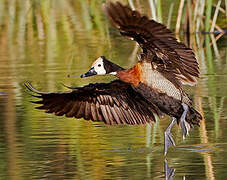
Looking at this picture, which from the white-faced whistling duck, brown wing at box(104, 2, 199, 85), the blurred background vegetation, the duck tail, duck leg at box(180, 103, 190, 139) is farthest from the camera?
the duck tail

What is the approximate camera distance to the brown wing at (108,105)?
8.62 m

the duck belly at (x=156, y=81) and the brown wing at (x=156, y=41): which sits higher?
the brown wing at (x=156, y=41)

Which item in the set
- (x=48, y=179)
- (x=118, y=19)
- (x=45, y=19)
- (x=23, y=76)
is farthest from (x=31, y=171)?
(x=45, y=19)

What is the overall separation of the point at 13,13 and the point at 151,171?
13.9m

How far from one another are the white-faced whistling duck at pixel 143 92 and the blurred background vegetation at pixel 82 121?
221 millimetres

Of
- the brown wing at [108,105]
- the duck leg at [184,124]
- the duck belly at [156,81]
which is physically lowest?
the duck leg at [184,124]

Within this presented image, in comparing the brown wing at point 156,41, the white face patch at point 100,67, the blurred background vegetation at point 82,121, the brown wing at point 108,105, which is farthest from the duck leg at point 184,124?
the white face patch at point 100,67

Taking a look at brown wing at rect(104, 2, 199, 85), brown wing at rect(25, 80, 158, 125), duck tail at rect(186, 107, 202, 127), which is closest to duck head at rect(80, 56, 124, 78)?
brown wing at rect(25, 80, 158, 125)

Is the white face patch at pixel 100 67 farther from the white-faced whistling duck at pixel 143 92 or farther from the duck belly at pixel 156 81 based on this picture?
the duck belly at pixel 156 81

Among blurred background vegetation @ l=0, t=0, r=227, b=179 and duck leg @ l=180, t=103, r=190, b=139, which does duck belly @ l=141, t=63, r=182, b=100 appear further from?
blurred background vegetation @ l=0, t=0, r=227, b=179

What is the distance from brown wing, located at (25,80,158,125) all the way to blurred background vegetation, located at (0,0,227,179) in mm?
188

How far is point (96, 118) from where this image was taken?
883 cm

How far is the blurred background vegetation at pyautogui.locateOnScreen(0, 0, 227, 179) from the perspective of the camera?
7328 millimetres

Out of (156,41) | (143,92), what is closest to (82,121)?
(143,92)
